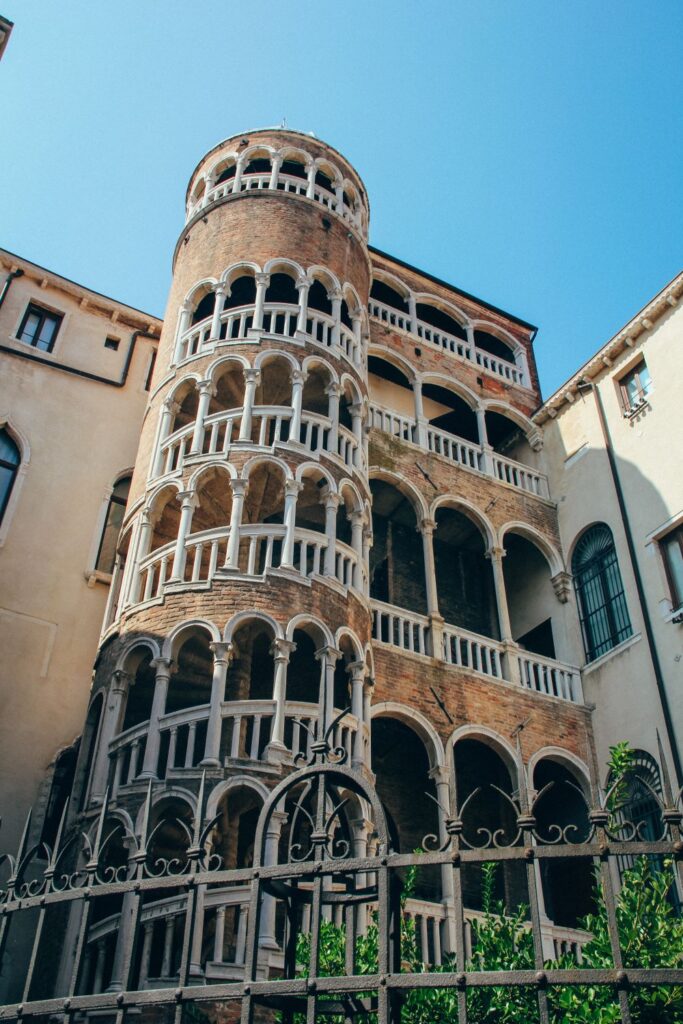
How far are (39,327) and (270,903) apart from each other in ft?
45.4

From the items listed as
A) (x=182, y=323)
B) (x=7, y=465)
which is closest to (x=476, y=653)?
(x=182, y=323)

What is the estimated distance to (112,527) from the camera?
18.5 meters

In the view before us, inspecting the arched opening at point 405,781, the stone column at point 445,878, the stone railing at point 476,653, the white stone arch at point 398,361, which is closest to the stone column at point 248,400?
the stone railing at point 476,653

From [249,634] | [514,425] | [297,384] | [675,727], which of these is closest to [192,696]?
[249,634]

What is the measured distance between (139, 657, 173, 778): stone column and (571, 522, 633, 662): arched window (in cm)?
903

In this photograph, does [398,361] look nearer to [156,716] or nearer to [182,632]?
[182,632]

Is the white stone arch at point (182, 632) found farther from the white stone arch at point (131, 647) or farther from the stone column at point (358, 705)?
the stone column at point (358, 705)

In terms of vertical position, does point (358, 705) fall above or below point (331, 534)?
below

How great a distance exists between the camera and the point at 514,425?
2353cm

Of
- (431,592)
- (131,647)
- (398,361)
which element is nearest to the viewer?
(131,647)

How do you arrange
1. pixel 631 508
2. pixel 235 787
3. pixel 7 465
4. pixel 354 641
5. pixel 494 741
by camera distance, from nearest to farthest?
pixel 235 787 < pixel 354 641 < pixel 494 741 < pixel 7 465 < pixel 631 508

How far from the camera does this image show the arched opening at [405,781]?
636 inches

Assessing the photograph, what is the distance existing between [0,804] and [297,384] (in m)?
8.19

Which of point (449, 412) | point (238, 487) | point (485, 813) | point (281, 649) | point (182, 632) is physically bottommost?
point (485, 813)
